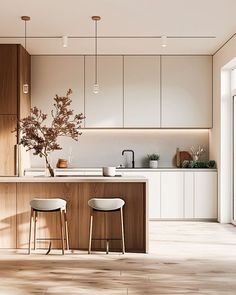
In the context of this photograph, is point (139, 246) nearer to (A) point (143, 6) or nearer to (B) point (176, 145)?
(A) point (143, 6)

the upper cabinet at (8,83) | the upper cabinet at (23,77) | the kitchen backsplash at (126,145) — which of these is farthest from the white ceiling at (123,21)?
the kitchen backsplash at (126,145)

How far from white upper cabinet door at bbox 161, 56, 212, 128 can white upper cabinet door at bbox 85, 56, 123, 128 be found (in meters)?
0.79

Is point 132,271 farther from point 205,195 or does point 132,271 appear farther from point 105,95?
point 105,95

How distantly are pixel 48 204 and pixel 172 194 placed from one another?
3433 millimetres

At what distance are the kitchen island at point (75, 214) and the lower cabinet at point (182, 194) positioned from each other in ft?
8.25

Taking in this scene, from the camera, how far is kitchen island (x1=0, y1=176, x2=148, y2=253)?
589 cm

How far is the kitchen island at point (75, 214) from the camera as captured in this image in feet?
19.3

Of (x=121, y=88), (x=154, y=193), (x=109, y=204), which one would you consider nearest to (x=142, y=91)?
(x=121, y=88)

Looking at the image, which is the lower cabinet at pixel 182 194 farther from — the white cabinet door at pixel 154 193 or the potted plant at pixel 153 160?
the potted plant at pixel 153 160

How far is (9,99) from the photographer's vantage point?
25.2 feet

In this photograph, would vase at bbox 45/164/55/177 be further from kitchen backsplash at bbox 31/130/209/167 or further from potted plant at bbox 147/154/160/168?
potted plant at bbox 147/154/160/168

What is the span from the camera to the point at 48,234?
596 centimetres

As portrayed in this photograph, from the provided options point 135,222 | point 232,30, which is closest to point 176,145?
point 232,30

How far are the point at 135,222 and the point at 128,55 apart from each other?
3.73 m
